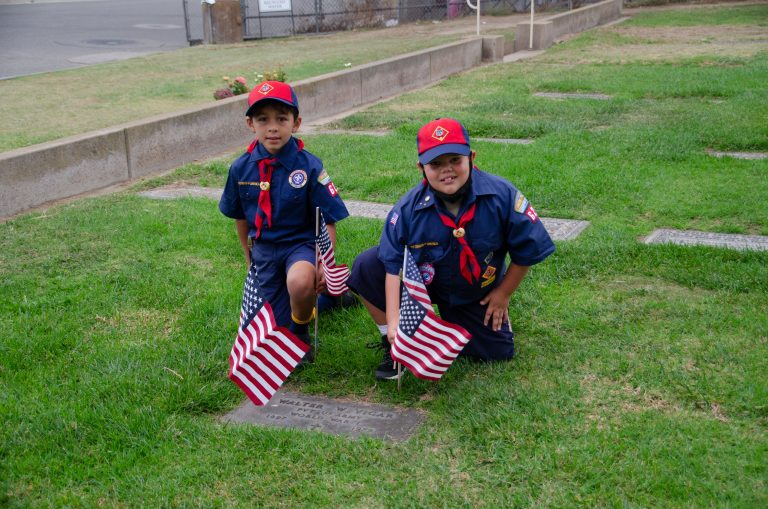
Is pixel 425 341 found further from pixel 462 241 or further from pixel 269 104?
pixel 269 104

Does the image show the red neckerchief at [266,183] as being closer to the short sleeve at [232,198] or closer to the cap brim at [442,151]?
the short sleeve at [232,198]

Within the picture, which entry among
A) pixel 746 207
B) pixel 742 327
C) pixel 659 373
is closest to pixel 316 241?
pixel 659 373

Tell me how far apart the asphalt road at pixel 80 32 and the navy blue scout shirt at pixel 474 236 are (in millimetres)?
11966

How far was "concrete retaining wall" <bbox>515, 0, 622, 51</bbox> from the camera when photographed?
17.4 m

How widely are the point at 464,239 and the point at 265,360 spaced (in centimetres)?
99

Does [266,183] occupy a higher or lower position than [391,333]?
higher

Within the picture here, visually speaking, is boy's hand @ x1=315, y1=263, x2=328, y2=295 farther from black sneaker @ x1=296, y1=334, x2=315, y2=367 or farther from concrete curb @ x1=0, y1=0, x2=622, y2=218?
concrete curb @ x1=0, y1=0, x2=622, y2=218

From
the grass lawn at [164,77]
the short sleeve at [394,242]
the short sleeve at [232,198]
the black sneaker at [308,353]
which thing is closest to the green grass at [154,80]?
the grass lawn at [164,77]

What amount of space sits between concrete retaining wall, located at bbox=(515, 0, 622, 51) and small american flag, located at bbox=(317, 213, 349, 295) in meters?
13.8

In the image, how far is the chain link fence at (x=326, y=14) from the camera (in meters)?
20.6

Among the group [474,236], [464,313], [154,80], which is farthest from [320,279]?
[154,80]

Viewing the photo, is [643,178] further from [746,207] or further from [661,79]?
[661,79]

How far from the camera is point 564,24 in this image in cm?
1931

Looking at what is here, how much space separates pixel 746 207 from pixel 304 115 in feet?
18.7
